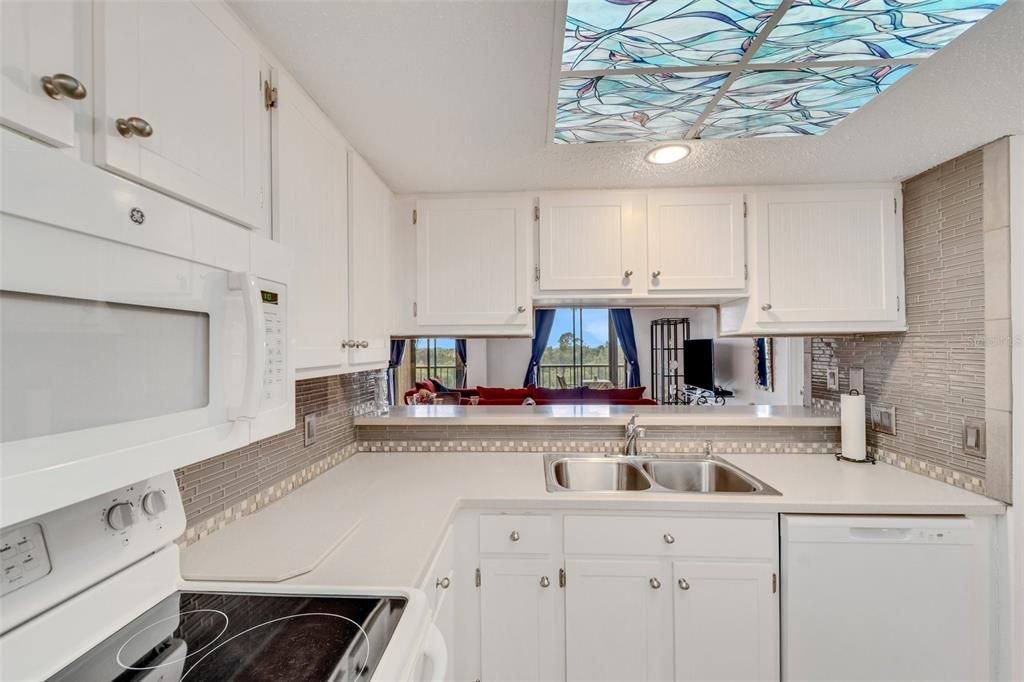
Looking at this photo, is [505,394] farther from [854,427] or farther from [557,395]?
[854,427]

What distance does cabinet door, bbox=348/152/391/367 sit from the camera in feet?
4.72

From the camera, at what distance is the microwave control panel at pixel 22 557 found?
609 millimetres

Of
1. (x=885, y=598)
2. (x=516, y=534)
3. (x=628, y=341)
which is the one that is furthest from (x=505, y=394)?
(x=628, y=341)

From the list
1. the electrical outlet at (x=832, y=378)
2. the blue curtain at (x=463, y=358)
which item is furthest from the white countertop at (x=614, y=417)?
the blue curtain at (x=463, y=358)

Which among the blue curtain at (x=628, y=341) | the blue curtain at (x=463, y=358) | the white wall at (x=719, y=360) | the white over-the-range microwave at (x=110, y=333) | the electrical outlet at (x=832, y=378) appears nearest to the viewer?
the white over-the-range microwave at (x=110, y=333)

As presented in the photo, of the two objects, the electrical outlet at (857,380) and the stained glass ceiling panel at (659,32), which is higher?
the stained glass ceiling panel at (659,32)

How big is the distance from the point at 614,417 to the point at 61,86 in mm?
1931

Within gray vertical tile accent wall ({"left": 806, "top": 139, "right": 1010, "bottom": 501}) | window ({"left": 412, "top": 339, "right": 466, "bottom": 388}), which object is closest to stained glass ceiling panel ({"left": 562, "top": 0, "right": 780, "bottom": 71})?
gray vertical tile accent wall ({"left": 806, "top": 139, "right": 1010, "bottom": 501})

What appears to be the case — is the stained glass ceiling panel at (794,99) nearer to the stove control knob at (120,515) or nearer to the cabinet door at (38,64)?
the cabinet door at (38,64)

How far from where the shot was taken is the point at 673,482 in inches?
77.0

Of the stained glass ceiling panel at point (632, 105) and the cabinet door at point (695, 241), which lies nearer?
the stained glass ceiling panel at point (632, 105)

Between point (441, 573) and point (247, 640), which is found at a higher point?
point (247, 640)

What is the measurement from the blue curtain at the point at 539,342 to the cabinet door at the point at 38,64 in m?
7.10

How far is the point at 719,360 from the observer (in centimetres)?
545
